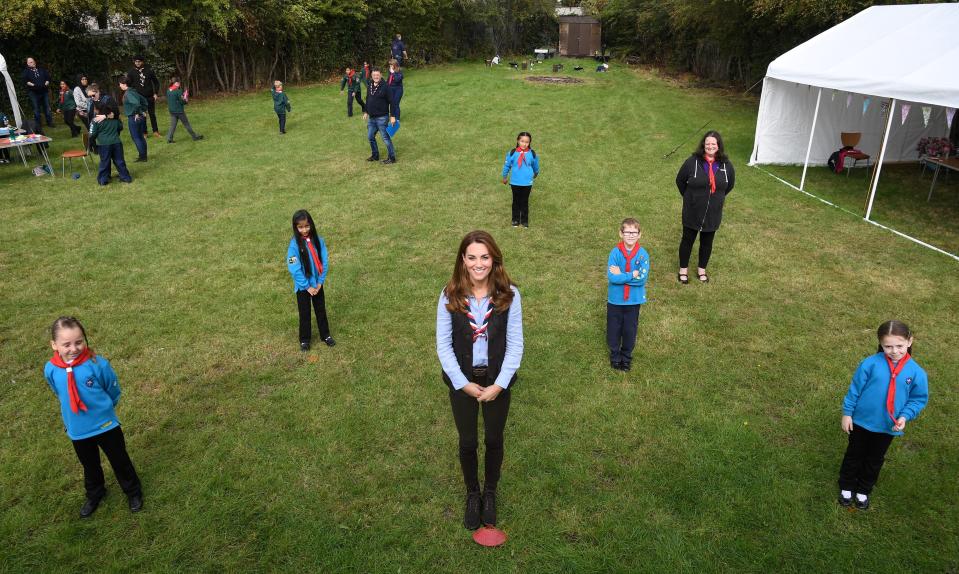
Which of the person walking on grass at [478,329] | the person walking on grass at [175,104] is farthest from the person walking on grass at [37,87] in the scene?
the person walking on grass at [478,329]

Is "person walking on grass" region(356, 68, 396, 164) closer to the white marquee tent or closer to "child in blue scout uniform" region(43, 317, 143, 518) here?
the white marquee tent

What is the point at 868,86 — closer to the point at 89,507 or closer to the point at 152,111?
the point at 89,507

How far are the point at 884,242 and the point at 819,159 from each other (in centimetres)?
544

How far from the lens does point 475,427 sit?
12.9 ft

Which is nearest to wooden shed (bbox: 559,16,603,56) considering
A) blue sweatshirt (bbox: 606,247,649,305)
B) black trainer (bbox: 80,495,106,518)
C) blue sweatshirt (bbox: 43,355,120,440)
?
blue sweatshirt (bbox: 606,247,649,305)

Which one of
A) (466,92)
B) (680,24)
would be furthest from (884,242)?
(680,24)

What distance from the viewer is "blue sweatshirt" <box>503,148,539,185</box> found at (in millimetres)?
9289

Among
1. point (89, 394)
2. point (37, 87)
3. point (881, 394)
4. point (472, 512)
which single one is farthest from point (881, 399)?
point (37, 87)

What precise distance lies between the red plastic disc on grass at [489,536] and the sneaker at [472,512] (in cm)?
5

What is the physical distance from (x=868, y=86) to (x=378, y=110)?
9.14 metres

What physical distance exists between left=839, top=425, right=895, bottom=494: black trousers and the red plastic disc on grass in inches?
101

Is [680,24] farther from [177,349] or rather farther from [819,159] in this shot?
[177,349]

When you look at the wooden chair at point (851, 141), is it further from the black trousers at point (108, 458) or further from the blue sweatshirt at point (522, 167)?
the black trousers at point (108, 458)

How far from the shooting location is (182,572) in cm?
390
